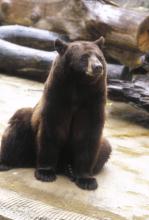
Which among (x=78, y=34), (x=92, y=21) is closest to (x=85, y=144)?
(x=92, y=21)

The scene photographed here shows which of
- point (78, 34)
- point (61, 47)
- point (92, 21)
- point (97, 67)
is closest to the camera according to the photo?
point (97, 67)

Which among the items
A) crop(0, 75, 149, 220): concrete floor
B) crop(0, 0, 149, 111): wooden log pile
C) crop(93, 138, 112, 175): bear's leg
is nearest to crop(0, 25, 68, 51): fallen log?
crop(0, 0, 149, 111): wooden log pile

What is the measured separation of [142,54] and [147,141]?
2.03 m

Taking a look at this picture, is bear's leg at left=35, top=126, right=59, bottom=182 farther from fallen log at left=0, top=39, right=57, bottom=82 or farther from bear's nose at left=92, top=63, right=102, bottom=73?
fallen log at left=0, top=39, right=57, bottom=82

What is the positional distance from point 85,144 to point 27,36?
599 cm

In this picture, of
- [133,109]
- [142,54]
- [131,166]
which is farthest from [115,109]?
[131,166]

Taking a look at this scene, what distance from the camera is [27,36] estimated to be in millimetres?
A: 9844

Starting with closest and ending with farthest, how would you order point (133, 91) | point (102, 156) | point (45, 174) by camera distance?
point (45, 174)
point (102, 156)
point (133, 91)

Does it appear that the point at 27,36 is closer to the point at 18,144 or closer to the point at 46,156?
the point at 18,144

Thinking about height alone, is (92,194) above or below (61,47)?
below

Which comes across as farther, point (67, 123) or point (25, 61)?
point (25, 61)

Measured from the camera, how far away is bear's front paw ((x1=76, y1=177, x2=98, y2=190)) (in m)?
4.20

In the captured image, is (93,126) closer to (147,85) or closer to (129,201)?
(129,201)

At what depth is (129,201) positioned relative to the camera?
405 cm
